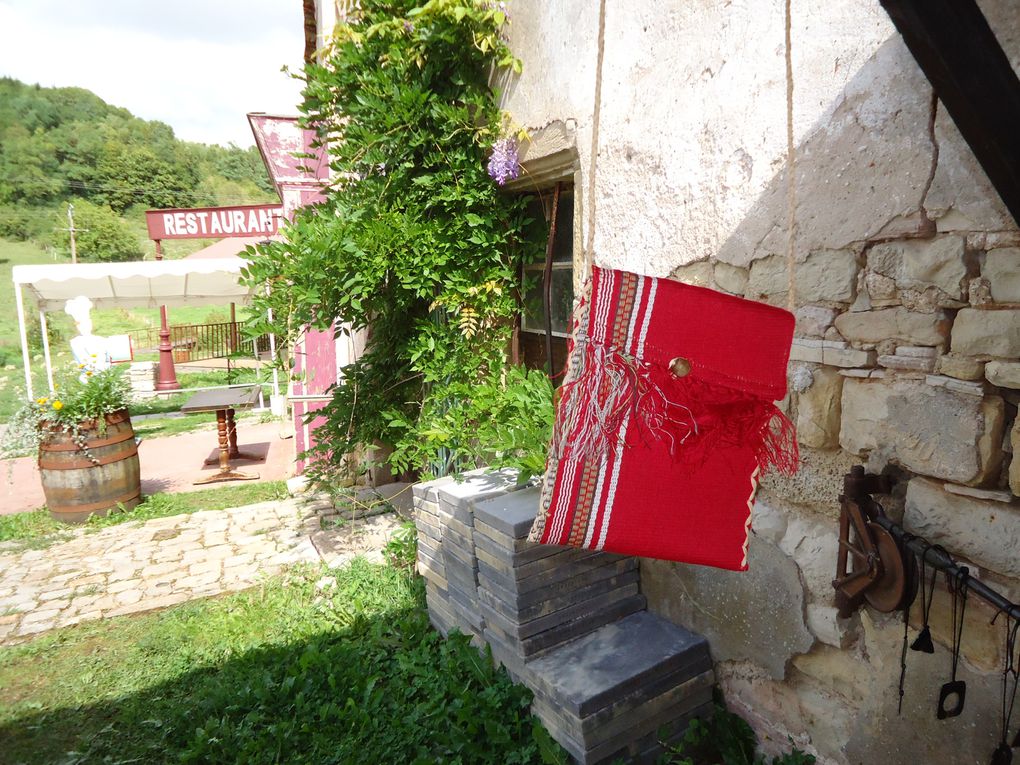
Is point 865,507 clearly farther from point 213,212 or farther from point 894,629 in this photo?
point 213,212

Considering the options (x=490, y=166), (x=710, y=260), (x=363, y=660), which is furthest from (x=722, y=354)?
(x=363, y=660)

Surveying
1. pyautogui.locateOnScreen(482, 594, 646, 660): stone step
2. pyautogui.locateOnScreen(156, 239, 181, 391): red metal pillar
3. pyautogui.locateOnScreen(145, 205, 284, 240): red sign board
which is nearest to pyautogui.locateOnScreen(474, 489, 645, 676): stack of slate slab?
pyautogui.locateOnScreen(482, 594, 646, 660): stone step

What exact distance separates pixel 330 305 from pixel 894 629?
2.93 meters

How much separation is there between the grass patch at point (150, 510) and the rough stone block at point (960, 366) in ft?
17.7

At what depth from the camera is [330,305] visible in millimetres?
3447

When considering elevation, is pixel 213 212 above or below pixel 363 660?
above

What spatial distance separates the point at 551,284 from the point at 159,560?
347 centimetres

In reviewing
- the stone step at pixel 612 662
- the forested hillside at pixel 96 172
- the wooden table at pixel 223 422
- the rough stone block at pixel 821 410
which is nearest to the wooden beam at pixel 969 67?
the rough stone block at pixel 821 410

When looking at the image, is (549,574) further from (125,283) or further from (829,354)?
(125,283)

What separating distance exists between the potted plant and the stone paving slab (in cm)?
31

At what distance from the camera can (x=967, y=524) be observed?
1.45 meters

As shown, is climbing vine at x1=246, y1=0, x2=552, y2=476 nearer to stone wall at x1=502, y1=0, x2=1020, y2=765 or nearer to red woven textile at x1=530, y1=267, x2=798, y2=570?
stone wall at x1=502, y1=0, x2=1020, y2=765

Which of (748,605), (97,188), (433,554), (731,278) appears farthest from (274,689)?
(97,188)

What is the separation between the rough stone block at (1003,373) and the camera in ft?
4.37
